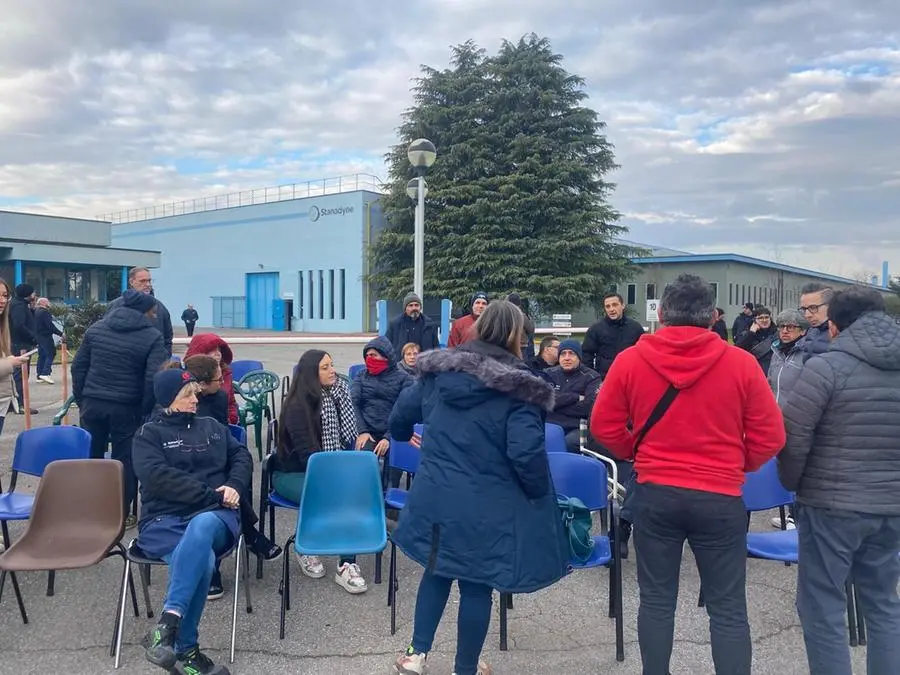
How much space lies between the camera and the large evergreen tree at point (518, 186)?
26.1 m

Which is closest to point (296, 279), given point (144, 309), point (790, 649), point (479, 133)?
point (479, 133)

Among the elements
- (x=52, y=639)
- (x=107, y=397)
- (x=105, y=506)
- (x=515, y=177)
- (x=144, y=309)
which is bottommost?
(x=52, y=639)

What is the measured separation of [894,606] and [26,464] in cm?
495

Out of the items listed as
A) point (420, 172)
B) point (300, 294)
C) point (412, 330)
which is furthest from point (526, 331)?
point (300, 294)

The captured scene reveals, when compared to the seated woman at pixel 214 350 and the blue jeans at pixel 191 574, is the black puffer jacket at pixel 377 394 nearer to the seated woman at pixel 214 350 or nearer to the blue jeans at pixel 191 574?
the seated woman at pixel 214 350

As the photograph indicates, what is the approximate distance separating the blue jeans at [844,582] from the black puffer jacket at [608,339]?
3.76 meters

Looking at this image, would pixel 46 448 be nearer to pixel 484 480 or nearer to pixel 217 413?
pixel 217 413

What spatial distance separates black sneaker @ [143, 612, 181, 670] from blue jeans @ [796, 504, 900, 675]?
103 inches

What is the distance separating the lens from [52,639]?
11.5 feet

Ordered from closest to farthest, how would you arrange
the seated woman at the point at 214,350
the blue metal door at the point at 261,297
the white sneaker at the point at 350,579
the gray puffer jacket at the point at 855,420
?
the gray puffer jacket at the point at 855,420 < the white sneaker at the point at 350,579 < the seated woman at the point at 214,350 < the blue metal door at the point at 261,297

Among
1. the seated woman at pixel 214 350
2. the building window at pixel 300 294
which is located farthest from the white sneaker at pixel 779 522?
the building window at pixel 300 294

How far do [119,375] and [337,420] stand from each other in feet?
5.32

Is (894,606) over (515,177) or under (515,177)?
under

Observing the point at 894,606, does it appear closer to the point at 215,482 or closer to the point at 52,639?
the point at 215,482
